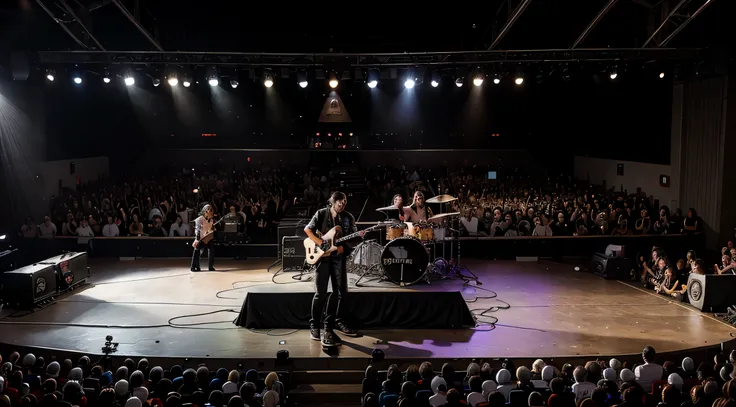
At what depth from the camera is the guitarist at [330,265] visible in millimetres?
8562

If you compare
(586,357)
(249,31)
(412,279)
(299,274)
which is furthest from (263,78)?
(586,357)

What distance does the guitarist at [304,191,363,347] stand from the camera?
856 cm

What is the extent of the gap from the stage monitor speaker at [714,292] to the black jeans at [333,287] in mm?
5999

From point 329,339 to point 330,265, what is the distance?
3.20 feet

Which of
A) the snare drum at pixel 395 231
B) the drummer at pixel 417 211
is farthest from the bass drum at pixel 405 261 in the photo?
the drummer at pixel 417 211

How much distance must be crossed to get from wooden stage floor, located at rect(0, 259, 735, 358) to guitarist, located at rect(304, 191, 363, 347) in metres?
0.36

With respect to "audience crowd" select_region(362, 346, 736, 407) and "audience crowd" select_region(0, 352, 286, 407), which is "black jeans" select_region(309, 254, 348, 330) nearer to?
"audience crowd" select_region(0, 352, 286, 407)

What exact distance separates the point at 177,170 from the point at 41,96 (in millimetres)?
8850

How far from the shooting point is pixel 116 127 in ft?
79.3

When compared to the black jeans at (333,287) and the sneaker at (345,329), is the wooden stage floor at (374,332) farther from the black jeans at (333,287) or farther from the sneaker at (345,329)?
the black jeans at (333,287)

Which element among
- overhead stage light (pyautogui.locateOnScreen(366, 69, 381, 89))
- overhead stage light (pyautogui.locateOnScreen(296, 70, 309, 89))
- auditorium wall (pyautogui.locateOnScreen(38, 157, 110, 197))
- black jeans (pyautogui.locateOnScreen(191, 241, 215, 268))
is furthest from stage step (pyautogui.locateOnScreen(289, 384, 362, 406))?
auditorium wall (pyautogui.locateOnScreen(38, 157, 110, 197))

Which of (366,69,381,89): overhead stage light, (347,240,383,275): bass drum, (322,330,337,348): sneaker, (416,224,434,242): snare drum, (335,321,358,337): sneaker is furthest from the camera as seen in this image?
(366,69,381,89): overhead stage light

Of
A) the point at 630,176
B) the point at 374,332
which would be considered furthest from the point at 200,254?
the point at 630,176

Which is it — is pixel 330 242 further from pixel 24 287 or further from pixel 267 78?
pixel 267 78
